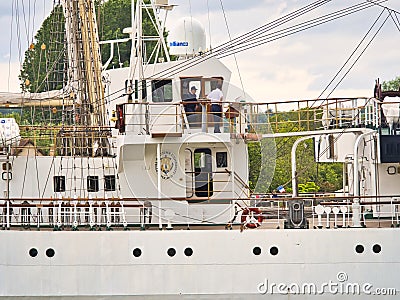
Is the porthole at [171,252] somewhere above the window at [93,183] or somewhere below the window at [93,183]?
below

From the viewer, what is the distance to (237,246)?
80.6 feet

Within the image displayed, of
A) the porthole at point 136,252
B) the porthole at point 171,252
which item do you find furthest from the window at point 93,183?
the porthole at point 171,252

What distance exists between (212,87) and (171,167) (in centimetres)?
275

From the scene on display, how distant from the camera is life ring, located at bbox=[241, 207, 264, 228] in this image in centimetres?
2492

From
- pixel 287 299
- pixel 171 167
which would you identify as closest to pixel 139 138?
pixel 171 167

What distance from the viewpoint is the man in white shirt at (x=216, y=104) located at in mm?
26938

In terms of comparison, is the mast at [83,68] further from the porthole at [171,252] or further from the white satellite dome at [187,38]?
the porthole at [171,252]

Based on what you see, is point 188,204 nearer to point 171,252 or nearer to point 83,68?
point 171,252

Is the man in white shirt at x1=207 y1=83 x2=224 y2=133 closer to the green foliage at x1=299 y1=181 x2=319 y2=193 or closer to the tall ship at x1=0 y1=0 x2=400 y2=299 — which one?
the tall ship at x1=0 y1=0 x2=400 y2=299

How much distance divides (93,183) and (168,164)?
8.57ft

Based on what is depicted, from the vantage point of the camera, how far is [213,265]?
80.7 feet
